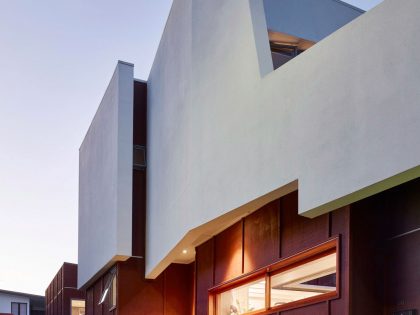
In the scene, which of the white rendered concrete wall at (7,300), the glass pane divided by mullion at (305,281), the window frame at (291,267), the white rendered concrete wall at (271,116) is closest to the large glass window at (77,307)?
the white rendered concrete wall at (271,116)

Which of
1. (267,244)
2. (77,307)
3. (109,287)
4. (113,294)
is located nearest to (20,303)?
(77,307)

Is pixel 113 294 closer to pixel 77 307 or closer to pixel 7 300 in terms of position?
pixel 77 307

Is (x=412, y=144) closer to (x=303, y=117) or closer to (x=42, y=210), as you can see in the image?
(x=303, y=117)

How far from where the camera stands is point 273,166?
24.8 ft

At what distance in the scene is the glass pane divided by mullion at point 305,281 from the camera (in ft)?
23.7

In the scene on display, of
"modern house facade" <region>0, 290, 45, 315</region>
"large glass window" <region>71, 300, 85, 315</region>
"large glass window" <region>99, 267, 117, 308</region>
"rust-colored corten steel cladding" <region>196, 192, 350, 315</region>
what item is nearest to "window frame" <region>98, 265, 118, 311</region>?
"large glass window" <region>99, 267, 117, 308</region>

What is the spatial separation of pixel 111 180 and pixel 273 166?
27.3 feet

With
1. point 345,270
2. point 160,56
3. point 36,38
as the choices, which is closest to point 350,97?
point 345,270

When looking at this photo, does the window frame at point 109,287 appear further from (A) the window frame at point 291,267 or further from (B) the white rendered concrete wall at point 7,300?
(B) the white rendered concrete wall at point 7,300

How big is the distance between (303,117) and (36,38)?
26.2 meters

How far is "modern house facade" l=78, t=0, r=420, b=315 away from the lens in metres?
6.02

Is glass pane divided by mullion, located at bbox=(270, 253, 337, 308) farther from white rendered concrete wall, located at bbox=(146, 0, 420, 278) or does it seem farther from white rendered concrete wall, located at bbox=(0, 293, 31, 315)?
white rendered concrete wall, located at bbox=(0, 293, 31, 315)

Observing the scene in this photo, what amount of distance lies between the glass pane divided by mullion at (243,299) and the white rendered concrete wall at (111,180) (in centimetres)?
412

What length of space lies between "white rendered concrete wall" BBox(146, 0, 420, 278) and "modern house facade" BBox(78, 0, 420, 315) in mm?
21
